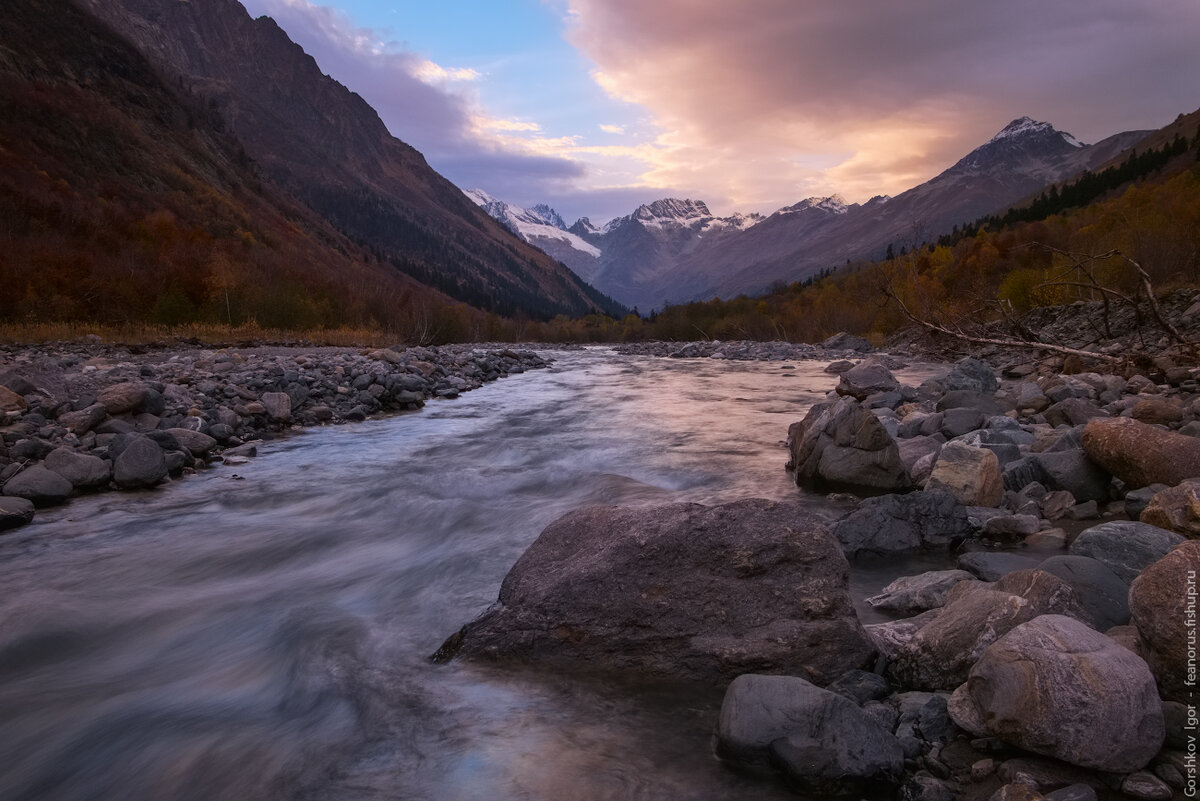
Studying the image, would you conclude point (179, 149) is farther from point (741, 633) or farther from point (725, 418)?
point (741, 633)

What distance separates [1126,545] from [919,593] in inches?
55.1

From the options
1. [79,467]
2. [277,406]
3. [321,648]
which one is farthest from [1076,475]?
[277,406]

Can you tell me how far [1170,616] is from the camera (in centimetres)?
296

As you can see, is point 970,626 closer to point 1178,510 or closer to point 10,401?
point 1178,510

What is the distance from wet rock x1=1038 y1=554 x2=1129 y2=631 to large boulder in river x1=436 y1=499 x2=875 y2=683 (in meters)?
1.26

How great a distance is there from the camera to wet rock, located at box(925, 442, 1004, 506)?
22.4ft

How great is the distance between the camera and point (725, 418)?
54.2 ft

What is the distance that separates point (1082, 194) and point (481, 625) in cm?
10454

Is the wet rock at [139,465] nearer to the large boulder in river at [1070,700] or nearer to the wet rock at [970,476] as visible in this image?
the large boulder in river at [1070,700]

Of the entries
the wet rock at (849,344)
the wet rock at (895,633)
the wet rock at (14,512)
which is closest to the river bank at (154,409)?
the wet rock at (14,512)

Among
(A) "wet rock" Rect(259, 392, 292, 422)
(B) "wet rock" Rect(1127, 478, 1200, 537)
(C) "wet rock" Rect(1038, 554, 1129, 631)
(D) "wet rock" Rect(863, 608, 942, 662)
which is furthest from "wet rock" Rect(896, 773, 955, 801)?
(A) "wet rock" Rect(259, 392, 292, 422)

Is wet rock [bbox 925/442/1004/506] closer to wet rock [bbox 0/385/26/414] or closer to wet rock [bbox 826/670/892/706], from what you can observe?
wet rock [bbox 826/670/892/706]

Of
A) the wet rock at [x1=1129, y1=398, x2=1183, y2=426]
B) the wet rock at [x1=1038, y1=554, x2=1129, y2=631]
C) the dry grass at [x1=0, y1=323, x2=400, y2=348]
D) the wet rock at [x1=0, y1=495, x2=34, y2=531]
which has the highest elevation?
the dry grass at [x1=0, y1=323, x2=400, y2=348]

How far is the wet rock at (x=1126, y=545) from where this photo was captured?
4375mm
